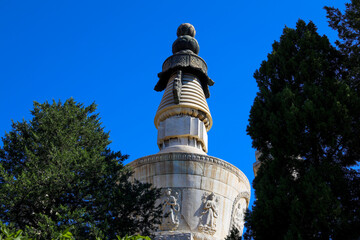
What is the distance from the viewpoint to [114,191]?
13445mm

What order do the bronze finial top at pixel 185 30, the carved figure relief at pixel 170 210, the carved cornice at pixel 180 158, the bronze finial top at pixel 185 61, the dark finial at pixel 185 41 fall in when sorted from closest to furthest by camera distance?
1. the carved figure relief at pixel 170 210
2. the carved cornice at pixel 180 158
3. the bronze finial top at pixel 185 61
4. the dark finial at pixel 185 41
5. the bronze finial top at pixel 185 30

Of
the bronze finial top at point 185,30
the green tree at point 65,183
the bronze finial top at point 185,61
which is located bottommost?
the green tree at point 65,183

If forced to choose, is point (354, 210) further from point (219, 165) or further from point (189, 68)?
point (189, 68)

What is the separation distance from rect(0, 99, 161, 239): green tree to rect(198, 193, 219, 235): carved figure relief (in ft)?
16.1

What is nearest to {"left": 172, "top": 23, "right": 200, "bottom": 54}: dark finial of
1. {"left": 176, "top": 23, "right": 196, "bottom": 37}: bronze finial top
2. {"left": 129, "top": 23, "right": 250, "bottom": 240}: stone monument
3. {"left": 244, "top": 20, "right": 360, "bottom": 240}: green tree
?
{"left": 176, "top": 23, "right": 196, "bottom": 37}: bronze finial top

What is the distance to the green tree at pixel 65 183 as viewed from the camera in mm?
12422

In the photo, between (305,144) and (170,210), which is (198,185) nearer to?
(170,210)

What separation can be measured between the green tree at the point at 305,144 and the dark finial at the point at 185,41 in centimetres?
1303

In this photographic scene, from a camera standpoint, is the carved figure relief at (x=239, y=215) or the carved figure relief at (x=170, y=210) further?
the carved figure relief at (x=239, y=215)

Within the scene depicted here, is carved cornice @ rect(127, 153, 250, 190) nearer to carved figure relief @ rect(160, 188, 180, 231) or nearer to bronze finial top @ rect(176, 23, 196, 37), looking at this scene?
carved figure relief @ rect(160, 188, 180, 231)

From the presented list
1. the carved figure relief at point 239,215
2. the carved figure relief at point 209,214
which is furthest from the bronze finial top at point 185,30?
the carved figure relief at point 209,214

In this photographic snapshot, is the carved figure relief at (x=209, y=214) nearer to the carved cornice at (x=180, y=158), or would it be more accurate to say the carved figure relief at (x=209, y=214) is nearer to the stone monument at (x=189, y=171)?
the stone monument at (x=189, y=171)

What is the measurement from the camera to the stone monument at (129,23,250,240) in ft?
61.3

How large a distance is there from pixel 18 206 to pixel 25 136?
288cm
